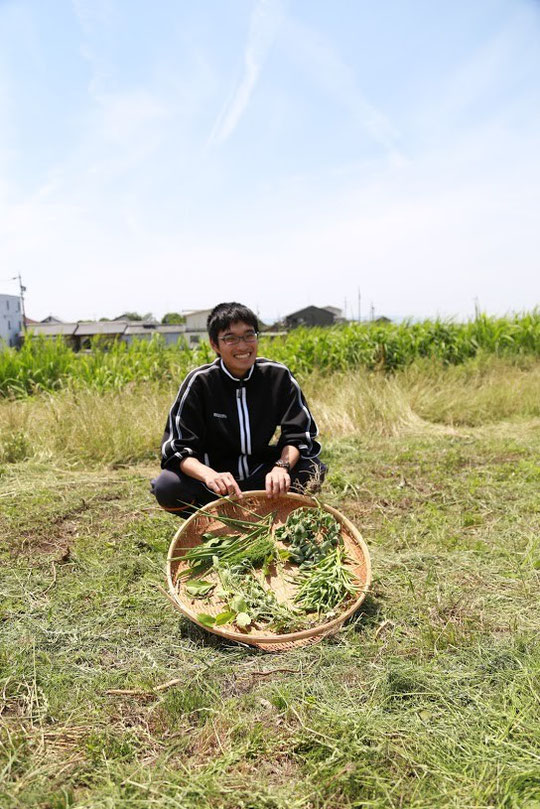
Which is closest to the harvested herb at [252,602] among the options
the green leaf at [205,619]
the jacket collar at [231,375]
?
the green leaf at [205,619]

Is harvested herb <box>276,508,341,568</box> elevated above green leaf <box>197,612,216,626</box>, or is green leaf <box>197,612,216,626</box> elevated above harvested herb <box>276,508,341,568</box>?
harvested herb <box>276,508,341,568</box>

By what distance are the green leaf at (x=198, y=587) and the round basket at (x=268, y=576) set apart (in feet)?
0.10

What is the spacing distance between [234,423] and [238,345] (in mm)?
457

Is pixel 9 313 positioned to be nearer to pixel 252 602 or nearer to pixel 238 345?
pixel 238 345

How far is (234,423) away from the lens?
298 centimetres

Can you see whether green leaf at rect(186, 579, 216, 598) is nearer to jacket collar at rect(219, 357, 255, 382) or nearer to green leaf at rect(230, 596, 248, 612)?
green leaf at rect(230, 596, 248, 612)

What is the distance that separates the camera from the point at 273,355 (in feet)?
28.0

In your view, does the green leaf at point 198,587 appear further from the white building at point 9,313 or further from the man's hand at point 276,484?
the white building at point 9,313

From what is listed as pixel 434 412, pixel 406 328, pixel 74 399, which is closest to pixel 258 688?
pixel 74 399

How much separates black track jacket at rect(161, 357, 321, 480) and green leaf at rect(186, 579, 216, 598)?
2.38ft

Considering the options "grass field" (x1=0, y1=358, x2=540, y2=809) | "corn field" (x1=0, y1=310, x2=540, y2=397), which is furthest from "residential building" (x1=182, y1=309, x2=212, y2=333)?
"grass field" (x1=0, y1=358, x2=540, y2=809)

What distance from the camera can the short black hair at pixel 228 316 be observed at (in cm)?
276

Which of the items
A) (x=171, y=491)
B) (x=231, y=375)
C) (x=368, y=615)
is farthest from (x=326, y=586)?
(x=231, y=375)

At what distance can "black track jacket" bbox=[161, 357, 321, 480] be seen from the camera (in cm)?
288
